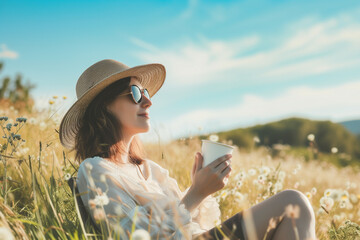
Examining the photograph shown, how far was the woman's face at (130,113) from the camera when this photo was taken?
95.9 inches

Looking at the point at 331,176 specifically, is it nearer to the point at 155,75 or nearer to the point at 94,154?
the point at 155,75

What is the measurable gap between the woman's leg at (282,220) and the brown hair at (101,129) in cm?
111

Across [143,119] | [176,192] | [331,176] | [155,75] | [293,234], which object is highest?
[155,75]

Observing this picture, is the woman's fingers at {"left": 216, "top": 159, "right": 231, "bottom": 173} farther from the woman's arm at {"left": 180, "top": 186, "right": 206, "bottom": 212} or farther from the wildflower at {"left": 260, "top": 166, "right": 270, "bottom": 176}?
the wildflower at {"left": 260, "top": 166, "right": 270, "bottom": 176}

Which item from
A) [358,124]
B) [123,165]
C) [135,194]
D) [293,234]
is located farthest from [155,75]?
[358,124]

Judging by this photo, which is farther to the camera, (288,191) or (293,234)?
(288,191)

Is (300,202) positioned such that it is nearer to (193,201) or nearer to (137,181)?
(193,201)

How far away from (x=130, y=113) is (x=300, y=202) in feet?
4.48

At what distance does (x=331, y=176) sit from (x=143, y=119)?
7.08m

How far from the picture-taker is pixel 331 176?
26.2 feet

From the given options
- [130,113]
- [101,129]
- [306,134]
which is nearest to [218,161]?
[130,113]

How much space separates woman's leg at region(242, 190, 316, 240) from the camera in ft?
6.07

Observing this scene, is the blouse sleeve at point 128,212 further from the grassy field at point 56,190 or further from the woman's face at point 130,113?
the woman's face at point 130,113

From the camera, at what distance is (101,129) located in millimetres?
2432
